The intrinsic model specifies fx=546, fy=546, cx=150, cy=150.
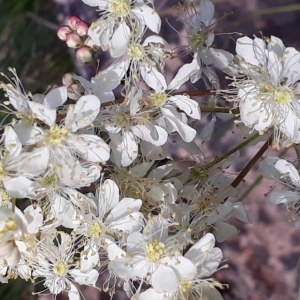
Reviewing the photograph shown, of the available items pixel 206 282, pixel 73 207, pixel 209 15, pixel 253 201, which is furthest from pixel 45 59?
pixel 206 282

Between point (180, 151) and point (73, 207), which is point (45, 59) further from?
point (73, 207)

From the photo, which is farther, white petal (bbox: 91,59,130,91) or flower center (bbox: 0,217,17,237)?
white petal (bbox: 91,59,130,91)

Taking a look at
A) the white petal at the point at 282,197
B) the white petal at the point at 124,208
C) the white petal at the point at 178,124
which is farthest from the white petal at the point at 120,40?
the white petal at the point at 282,197

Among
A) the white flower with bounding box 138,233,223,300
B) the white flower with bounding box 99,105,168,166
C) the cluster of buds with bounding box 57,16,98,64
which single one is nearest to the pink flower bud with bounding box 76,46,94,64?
the cluster of buds with bounding box 57,16,98,64

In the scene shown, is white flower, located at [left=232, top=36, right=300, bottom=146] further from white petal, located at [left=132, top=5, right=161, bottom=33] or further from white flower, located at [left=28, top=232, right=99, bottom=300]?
white flower, located at [left=28, top=232, right=99, bottom=300]

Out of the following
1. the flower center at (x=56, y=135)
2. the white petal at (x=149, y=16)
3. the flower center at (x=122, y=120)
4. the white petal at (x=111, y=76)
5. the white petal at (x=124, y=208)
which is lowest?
the white petal at (x=124, y=208)

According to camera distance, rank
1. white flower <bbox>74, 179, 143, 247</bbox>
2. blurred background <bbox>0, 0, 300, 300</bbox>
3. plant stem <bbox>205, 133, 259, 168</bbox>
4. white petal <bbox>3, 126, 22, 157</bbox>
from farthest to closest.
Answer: blurred background <bbox>0, 0, 300, 300</bbox> → plant stem <bbox>205, 133, 259, 168</bbox> → white flower <bbox>74, 179, 143, 247</bbox> → white petal <bbox>3, 126, 22, 157</bbox>

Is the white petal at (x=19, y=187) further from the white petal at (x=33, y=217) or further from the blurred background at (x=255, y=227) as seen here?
the blurred background at (x=255, y=227)
